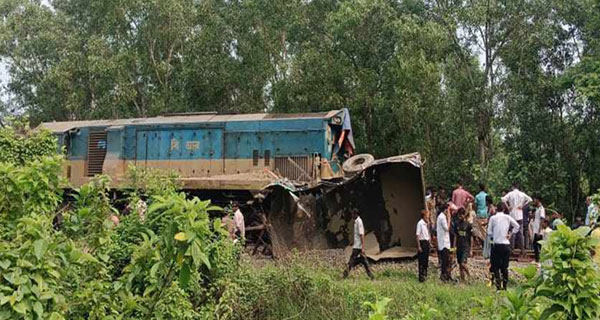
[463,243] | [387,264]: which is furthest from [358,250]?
[463,243]

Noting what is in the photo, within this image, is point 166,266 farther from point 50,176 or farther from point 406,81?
point 406,81

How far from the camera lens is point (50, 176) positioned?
4.19 m

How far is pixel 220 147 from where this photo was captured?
57.7 ft

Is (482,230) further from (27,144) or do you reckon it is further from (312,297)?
(27,144)

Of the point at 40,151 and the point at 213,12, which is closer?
the point at 40,151

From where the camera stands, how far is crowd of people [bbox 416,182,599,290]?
423 inches

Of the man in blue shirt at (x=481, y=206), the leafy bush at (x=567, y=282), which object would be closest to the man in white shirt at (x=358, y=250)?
the man in blue shirt at (x=481, y=206)

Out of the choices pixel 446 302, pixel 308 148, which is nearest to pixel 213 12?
pixel 308 148

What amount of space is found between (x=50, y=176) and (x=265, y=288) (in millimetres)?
4930

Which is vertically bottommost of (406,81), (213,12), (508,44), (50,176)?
(50,176)

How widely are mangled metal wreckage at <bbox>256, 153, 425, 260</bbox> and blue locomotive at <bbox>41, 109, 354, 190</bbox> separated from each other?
Result: 1670mm

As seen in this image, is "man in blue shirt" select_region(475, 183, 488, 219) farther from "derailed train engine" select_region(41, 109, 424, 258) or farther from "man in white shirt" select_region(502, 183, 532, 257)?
"derailed train engine" select_region(41, 109, 424, 258)

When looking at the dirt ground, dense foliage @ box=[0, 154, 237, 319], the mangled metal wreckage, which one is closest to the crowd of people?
the dirt ground

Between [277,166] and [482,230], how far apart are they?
590 centimetres
